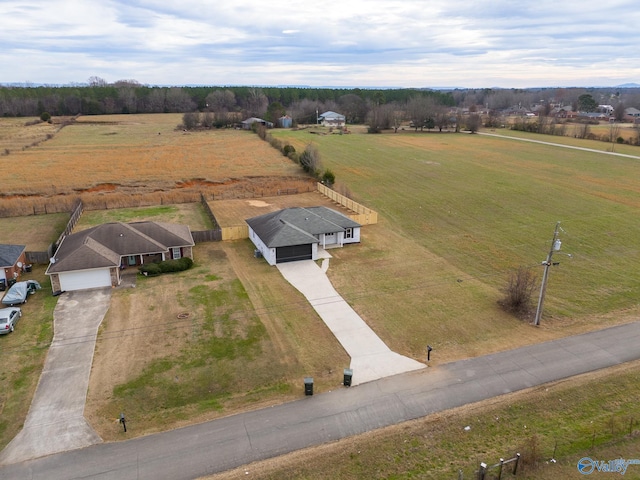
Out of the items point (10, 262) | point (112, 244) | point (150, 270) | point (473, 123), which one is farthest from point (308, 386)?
point (473, 123)

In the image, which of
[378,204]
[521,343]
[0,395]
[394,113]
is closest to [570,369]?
[521,343]

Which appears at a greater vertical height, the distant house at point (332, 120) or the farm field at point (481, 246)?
the distant house at point (332, 120)

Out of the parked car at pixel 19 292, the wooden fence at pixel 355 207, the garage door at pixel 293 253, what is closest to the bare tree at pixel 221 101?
the wooden fence at pixel 355 207

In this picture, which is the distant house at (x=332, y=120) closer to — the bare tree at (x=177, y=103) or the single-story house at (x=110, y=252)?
the bare tree at (x=177, y=103)

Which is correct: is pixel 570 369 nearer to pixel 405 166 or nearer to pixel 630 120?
pixel 405 166

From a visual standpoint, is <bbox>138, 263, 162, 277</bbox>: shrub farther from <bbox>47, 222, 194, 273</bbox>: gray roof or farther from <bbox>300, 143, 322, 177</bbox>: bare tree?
<bbox>300, 143, 322, 177</bbox>: bare tree
